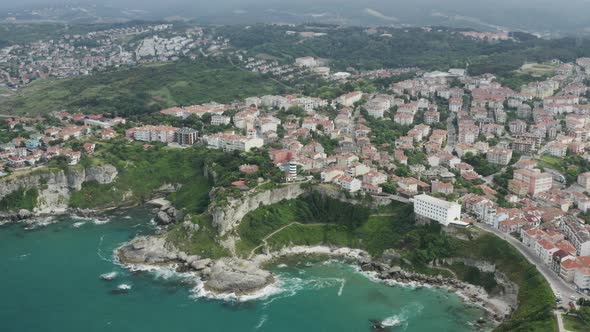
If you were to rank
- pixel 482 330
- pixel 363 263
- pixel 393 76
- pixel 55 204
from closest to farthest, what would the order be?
pixel 482 330
pixel 363 263
pixel 55 204
pixel 393 76

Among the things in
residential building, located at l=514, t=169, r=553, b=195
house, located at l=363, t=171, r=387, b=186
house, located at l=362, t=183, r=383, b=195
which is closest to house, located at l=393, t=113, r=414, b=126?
residential building, located at l=514, t=169, r=553, b=195

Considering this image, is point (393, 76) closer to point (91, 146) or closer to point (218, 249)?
point (91, 146)

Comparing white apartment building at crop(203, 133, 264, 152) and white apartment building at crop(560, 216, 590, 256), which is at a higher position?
white apartment building at crop(203, 133, 264, 152)

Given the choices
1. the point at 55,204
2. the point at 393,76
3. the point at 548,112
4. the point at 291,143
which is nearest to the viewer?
the point at 55,204

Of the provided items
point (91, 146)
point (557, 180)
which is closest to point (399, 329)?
point (557, 180)

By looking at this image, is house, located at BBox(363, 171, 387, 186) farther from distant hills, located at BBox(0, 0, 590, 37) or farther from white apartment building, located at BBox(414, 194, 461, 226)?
distant hills, located at BBox(0, 0, 590, 37)
